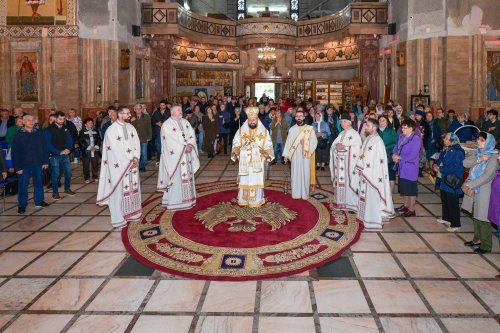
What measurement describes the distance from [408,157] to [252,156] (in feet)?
9.14

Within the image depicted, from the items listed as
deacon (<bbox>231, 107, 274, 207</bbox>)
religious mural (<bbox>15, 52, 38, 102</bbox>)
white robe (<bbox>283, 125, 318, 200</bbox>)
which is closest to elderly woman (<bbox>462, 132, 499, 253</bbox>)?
white robe (<bbox>283, 125, 318, 200</bbox>)

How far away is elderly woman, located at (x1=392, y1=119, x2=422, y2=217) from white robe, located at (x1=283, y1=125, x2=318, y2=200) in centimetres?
176

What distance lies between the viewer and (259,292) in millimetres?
5227

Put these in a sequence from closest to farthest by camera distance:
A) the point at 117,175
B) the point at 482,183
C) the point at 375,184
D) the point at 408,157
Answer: the point at 482,183, the point at 375,184, the point at 117,175, the point at 408,157

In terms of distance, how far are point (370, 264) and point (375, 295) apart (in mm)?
940

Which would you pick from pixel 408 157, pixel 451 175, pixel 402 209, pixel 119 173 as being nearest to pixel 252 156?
pixel 119 173

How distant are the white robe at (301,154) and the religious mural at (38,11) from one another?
32.9 ft

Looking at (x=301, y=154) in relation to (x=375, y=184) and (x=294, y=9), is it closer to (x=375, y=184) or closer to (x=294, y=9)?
(x=375, y=184)

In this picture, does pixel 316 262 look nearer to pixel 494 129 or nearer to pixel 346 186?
pixel 346 186

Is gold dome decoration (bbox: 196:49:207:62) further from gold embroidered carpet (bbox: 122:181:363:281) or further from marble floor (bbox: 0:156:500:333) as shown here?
marble floor (bbox: 0:156:500:333)

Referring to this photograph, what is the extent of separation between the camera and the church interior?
474 cm

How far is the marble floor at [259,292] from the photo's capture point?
4.52 metres

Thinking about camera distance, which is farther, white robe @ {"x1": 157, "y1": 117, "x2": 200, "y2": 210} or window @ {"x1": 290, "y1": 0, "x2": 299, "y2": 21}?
window @ {"x1": 290, "y1": 0, "x2": 299, "y2": 21}

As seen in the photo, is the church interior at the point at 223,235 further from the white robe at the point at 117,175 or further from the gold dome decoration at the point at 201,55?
the gold dome decoration at the point at 201,55
